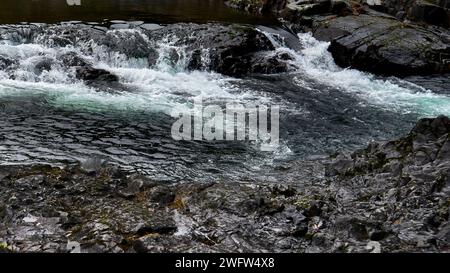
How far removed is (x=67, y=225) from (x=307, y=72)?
14.1m

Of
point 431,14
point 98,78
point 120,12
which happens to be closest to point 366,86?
point 431,14

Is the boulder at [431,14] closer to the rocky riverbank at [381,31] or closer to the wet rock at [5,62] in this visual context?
the rocky riverbank at [381,31]

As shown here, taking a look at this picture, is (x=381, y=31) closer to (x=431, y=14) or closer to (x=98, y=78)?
(x=431, y=14)

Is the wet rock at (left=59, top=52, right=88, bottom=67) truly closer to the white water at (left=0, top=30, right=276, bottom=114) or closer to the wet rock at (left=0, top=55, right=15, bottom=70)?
the white water at (left=0, top=30, right=276, bottom=114)

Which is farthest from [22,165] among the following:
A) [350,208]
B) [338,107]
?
[338,107]

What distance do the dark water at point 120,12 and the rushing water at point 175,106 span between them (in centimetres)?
A: 322

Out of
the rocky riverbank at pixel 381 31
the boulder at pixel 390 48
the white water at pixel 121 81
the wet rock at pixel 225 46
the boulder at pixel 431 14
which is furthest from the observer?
the boulder at pixel 431 14

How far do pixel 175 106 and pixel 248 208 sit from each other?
7.19 m

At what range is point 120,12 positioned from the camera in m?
24.0

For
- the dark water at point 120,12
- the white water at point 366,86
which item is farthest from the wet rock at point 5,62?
the white water at point 366,86

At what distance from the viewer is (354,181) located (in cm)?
898

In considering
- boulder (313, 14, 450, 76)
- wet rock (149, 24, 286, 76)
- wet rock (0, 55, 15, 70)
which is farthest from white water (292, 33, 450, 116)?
wet rock (0, 55, 15, 70)

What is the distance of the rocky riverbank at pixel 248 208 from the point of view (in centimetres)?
676
